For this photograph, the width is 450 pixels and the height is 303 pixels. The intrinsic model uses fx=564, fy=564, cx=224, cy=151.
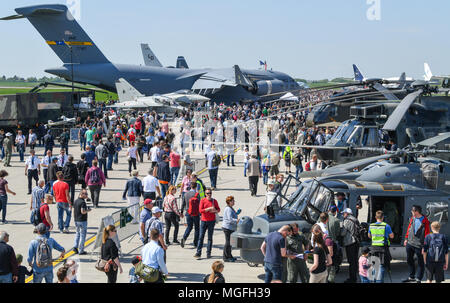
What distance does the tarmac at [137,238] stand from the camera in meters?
10.8

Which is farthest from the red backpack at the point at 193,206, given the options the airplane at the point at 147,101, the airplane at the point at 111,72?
the airplane at the point at 111,72

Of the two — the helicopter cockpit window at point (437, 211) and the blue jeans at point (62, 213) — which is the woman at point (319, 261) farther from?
the blue jeans at point (62, 213)

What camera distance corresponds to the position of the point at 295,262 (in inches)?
370

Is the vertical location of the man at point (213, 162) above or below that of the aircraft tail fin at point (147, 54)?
below

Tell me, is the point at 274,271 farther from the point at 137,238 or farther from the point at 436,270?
the point at 137,238

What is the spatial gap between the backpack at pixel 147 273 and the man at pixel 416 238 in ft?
15.9

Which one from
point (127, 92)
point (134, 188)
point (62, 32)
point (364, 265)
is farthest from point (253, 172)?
point (62, 32)

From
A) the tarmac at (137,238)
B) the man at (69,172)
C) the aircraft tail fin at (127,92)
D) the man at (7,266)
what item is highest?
the aircraft tail fin at (127,92)

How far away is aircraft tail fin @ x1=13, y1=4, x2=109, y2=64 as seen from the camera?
1852 inches

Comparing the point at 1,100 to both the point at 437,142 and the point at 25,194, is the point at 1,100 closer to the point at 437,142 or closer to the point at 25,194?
the point at 25,194

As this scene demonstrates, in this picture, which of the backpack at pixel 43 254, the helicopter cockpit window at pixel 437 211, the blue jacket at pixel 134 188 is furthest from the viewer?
the blue jacket at pixel 134 188

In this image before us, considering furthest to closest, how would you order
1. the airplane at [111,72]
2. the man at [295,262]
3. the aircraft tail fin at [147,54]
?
the aircraft tail fin at [147,54] < the airplane at [111,72] < the man at [295,262]

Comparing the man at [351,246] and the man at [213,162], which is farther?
the man at [213,162]

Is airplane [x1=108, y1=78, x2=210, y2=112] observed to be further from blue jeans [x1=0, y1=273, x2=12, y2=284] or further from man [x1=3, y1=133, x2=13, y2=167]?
blue jeans [x1=0, y1=273, x2=12, y2=284]
